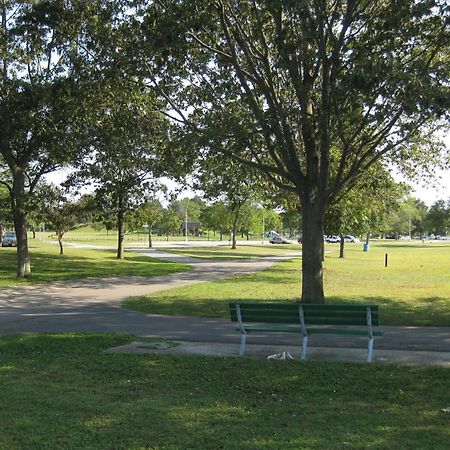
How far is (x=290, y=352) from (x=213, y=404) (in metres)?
2.94

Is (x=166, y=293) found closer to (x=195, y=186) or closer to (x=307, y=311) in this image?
(x=195, y=186)

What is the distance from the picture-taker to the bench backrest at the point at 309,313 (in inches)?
318

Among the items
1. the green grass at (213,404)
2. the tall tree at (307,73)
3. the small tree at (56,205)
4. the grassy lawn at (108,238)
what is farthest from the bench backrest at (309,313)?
the grassy lawn at (108,238)

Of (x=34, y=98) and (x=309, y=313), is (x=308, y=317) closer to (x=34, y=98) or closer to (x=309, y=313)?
(x=309, y=313)

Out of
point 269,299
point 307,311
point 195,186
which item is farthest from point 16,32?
point 307,311

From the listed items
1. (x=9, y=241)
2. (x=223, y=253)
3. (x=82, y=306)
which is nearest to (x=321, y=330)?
(x=82, y=306)

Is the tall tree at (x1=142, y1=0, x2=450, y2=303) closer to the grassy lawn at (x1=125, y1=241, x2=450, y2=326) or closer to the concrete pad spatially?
the grassy lawn at (x1=125, y1=241, x2=450, y2=326)

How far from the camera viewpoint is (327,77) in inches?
508

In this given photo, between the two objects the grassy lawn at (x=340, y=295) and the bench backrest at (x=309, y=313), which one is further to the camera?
the grassy lawn at (x=340, y=295)

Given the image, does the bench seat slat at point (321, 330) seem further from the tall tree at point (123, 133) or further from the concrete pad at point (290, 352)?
the tall tree at point (123, 133)

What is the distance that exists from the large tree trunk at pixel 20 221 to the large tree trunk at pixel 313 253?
544 inches

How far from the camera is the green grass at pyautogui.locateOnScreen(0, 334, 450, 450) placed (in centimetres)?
460

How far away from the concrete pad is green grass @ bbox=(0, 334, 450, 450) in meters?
0.46

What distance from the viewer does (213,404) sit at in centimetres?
571
